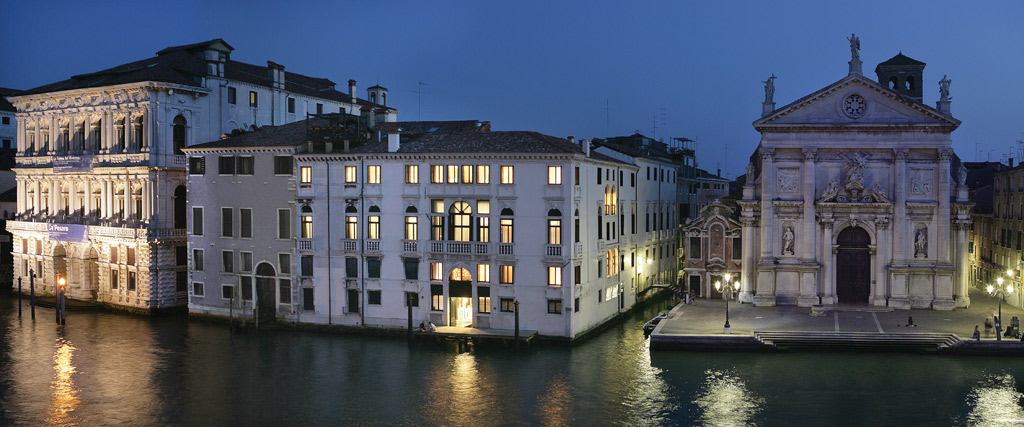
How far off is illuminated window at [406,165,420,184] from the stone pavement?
14.3 m

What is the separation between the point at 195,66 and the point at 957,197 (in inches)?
1870

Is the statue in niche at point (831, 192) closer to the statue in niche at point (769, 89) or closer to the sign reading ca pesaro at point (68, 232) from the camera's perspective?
the statue in niche at point (769, 89)

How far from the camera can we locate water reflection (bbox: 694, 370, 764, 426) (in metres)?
30.0

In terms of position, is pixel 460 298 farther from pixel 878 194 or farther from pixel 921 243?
pixel 921 243

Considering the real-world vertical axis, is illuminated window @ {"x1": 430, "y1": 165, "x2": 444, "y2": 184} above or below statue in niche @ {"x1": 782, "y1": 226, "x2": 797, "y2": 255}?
above

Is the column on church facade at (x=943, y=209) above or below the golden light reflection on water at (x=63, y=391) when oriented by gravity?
above

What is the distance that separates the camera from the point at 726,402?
32156 millimetres

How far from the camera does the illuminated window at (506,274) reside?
4347 cm

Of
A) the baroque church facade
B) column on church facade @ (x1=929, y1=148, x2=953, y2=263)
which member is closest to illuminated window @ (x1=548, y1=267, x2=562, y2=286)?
the baroque church facade

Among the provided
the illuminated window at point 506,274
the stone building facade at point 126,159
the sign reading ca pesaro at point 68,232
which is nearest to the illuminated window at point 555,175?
the illuminated window at point 506,274

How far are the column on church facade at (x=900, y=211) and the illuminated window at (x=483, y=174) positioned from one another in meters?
23.2

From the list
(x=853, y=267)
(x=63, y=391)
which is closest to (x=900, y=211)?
(x=853, y=267)

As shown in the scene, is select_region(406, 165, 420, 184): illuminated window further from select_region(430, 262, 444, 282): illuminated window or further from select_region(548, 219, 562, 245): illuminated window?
select_region(548, 219, 562, 245): illuminated window

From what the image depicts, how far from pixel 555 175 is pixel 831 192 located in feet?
57.2
